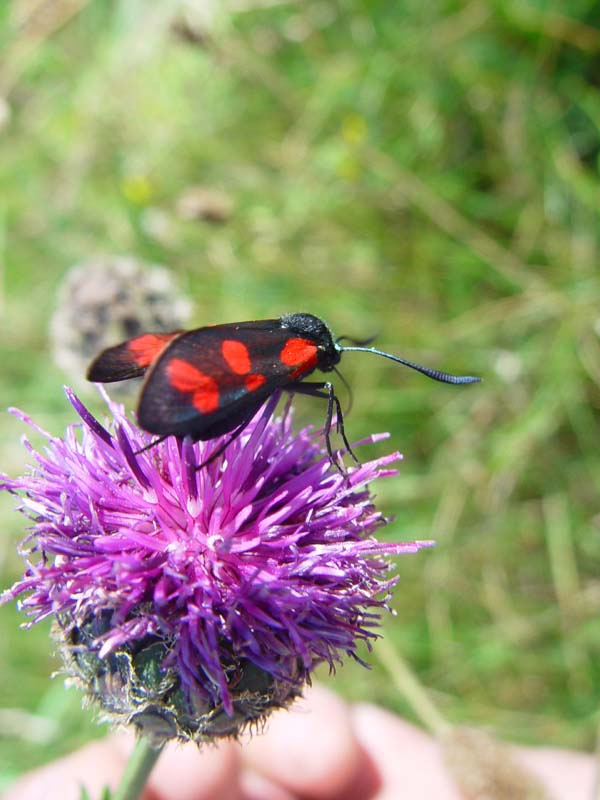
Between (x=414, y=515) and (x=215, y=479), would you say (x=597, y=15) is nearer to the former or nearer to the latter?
(x=414, y=515)

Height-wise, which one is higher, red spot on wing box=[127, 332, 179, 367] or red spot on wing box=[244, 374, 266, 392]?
red spot on wing box=[127, 332, 179, 367]

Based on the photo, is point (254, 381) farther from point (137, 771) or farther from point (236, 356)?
point (137, 771)

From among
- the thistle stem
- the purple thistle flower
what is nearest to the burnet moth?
the purple thistle flower

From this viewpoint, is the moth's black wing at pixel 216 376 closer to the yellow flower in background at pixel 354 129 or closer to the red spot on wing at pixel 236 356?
the red spot on wing at pixel 236 356

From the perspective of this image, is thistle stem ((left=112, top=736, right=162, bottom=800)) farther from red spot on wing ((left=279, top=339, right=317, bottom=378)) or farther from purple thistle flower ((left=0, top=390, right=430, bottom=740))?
red spot on wing ((left=279, top=339, right=317, bottom=378))

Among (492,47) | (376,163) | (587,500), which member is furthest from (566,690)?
(492,47)
